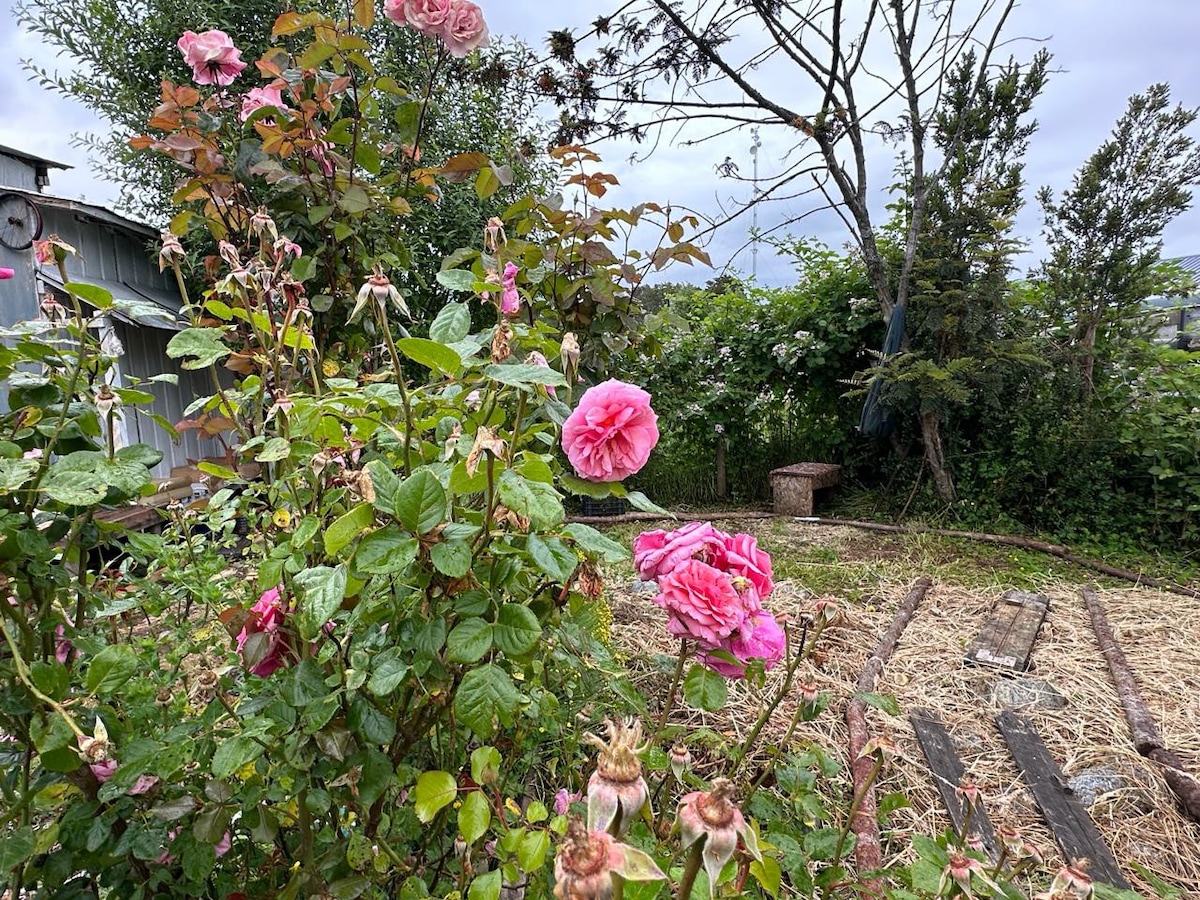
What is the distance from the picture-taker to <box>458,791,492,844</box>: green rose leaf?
54 cm

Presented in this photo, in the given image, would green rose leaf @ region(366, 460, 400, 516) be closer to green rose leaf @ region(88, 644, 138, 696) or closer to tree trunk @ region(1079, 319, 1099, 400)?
green rose leaf @ region(88, 644, 138, 696)

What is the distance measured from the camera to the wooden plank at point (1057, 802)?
1260mm

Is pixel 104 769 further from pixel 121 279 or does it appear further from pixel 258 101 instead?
pixel 121 279

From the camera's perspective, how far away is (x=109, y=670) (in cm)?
61

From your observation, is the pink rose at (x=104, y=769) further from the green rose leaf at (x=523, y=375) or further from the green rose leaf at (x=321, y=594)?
the green rose leaf at (x=523, y=375)

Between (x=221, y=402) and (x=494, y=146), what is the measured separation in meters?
4.83

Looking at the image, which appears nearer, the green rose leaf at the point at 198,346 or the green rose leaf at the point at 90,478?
the green rose leaf at the point at 90,478

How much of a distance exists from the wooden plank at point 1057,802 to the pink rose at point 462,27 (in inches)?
73.3

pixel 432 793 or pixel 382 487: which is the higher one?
pixel 382 487

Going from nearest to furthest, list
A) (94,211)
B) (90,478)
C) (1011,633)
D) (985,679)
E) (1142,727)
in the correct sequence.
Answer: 1. (90,478)
2. (1142,727)
3. (985,679)
4. (1011,633)
5. (94,211)

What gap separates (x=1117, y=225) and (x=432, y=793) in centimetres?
451

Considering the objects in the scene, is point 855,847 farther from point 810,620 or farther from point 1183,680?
point 1183,680

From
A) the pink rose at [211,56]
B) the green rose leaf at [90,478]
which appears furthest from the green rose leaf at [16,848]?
the pink rose at [211,56]

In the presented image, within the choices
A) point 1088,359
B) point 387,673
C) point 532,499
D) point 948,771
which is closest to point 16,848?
point 387,673
